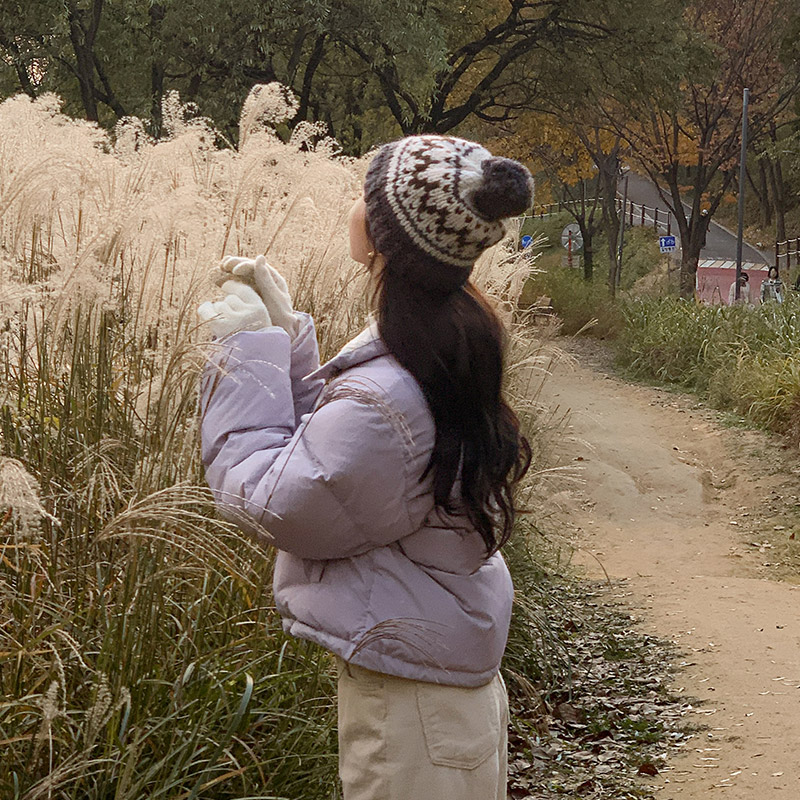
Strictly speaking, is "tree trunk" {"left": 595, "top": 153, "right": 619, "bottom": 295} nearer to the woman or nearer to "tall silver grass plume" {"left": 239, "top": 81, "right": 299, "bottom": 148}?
"tall silver grass plume" {"left": 239, "top": 81, "right": 299, "bottom": 148}

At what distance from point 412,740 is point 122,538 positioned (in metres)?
0.84

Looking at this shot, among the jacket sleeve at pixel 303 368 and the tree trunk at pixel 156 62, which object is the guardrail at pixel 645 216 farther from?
the jacket sleeve at pixel 303 368

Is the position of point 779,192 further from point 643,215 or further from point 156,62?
point 156,62

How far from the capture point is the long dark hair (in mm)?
1969

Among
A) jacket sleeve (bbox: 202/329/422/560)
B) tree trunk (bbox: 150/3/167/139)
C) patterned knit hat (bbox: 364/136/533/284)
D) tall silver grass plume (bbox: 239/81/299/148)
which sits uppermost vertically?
tree trunk (bbox: 150/3/167/139)

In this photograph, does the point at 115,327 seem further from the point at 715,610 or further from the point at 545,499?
the point at 715,610

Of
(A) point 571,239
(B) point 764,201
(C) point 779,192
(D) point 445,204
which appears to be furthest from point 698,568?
(B) point 764,201

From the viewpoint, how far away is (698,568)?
7.38m

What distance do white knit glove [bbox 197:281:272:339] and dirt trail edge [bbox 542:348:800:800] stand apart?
256 centimetres

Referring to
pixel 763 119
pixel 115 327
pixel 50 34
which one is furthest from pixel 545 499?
pixel 763 119

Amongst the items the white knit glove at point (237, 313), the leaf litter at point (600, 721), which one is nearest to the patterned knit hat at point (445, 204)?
the white knit glove at point (237, 313)

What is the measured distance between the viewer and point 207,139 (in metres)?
4.50

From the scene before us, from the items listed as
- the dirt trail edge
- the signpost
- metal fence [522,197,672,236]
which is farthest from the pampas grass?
metal fence [522,197,672,236]

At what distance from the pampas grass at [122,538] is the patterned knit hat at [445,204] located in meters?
0.44
